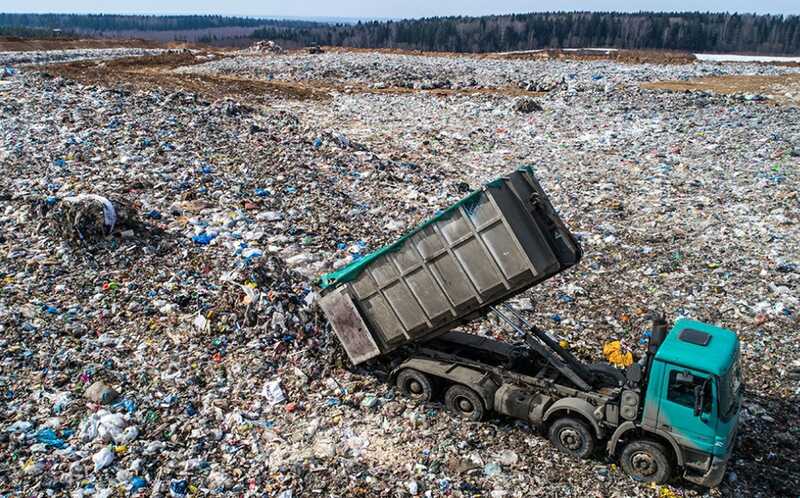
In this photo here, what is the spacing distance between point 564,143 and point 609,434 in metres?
12.1

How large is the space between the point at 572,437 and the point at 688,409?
1.14 metres

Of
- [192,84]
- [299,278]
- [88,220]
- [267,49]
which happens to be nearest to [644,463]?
[299,278]

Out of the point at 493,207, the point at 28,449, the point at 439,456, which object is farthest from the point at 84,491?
the point at 493,207

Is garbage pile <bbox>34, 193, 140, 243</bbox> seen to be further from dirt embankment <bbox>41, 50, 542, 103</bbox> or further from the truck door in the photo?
dirt embankment <bbox>41, 50, 542, 103</bbox>

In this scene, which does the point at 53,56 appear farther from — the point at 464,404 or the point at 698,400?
the point at 698,400

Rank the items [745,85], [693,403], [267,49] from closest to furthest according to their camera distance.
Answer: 1. [693,403]
2. [745,85]
3. [267,49]

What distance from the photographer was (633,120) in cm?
1745

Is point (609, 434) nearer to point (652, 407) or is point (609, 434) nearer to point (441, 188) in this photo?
point (652, 407)

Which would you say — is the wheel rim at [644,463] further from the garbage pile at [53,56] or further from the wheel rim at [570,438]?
the garbage pile at [53,56]

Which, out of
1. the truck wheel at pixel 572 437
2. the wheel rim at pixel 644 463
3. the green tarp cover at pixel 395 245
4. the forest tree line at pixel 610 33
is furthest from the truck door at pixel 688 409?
the forest tree line at pixel 610 33

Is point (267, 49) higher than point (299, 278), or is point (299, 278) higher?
point (267, 49)

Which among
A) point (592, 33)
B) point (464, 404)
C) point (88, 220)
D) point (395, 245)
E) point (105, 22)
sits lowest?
point (464, 404)

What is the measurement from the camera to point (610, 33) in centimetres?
6900

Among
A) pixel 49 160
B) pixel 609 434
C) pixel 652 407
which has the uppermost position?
pixel 49 160
